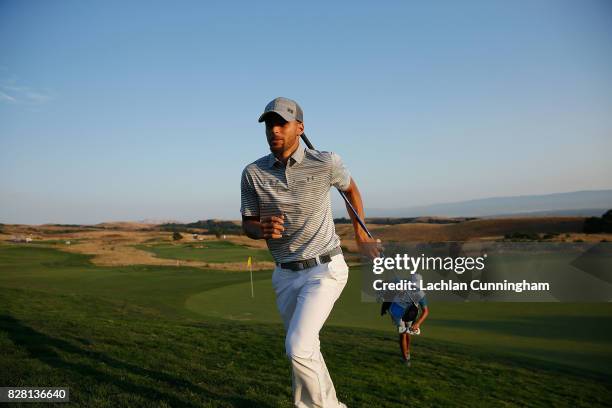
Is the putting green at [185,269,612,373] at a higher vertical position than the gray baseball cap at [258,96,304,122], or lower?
lower

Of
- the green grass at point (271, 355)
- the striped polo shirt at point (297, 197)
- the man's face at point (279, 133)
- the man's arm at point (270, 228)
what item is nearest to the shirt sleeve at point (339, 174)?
the striped polo shirt at point (297, 197)

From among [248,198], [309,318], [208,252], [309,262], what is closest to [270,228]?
[309,262]

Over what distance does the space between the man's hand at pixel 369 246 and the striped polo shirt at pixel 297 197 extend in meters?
0.47

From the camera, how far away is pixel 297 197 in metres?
3.74

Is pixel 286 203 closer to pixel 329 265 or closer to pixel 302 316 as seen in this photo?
pixel 329 265

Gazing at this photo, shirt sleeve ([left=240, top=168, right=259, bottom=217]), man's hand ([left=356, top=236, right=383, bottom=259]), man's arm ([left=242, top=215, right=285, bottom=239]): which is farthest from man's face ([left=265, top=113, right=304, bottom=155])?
man's hand ([left=356, top=236, right=383, bottom=259])

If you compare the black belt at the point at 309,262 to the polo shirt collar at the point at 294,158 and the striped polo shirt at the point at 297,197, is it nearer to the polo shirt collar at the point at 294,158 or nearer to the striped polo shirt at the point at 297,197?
the striped polo shirt at the point at 297,197

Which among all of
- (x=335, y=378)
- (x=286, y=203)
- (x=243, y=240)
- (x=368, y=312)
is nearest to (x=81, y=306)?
(x=368, y=312)

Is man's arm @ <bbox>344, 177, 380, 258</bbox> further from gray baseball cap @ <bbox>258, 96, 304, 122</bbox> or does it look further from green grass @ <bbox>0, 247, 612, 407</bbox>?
green grass @ <bbox>0, 247, 612, 407</bbox>

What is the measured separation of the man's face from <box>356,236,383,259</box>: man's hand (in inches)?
45.0

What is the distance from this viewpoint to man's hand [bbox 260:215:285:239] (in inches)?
137

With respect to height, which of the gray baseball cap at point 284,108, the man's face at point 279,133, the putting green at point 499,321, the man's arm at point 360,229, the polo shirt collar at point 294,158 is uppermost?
the gray baseball cap at point 284,108

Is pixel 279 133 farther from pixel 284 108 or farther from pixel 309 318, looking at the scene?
pixel 309 318

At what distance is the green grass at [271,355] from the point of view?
4.91 metres
